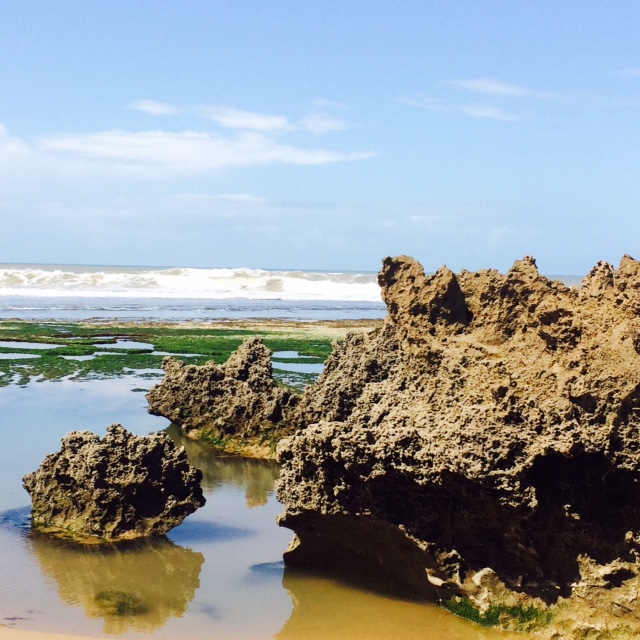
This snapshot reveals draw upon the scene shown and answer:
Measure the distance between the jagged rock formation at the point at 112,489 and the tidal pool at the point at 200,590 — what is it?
0.25m

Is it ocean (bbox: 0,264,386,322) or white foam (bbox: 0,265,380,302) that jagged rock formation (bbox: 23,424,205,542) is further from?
white foam (bbox: 0,265,380,302)

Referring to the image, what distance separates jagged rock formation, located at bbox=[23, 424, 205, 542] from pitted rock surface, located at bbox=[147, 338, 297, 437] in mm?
4290

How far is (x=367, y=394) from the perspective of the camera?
322 inches

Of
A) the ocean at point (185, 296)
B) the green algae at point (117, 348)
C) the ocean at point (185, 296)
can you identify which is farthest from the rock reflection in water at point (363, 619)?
the ocean at point (185, 296)

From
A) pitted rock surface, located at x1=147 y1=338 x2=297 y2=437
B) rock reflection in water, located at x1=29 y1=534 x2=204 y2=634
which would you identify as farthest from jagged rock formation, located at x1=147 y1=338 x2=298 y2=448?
rock reflection in water, located at x1=29 y1=534 x2=204 y2=634

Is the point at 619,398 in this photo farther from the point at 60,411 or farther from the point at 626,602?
the point at 60,411

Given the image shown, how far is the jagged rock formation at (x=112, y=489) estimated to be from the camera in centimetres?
879

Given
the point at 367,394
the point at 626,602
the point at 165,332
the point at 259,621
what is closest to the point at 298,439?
the point at 367,394

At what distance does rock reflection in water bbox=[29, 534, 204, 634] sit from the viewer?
6938 mm

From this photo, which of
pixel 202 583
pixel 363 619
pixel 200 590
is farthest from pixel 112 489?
pixel 363 619

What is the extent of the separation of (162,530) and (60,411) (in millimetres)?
7541

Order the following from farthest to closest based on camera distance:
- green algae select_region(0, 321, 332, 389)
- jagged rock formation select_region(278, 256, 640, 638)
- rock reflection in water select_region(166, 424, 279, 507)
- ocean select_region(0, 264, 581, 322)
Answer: ocean select_region(0, 264, 581, 322)
green algae select_region(0, 321, 332, 389)
rock reflection in water select_region(166, 424, 279, 507)
jagged rock formation select_region(278, 256, 640, 638)

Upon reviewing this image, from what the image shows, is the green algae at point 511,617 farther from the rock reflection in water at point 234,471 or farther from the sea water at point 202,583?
the rock reflection in water at point 234,471

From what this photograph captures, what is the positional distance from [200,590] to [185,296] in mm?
75190
